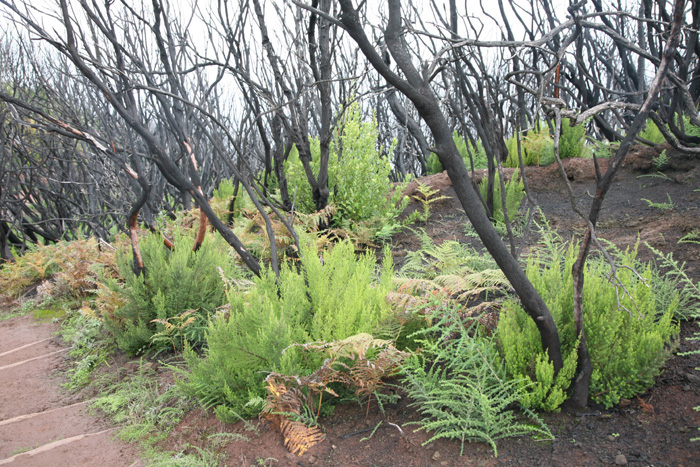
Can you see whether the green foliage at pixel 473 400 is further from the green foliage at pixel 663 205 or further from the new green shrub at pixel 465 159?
the new green shrub at pixel 465 159

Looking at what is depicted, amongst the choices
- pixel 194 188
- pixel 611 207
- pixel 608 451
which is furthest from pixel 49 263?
pixel 611 207

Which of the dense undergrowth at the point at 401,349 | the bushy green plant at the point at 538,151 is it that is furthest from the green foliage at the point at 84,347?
the bushy green plant at the point at 538,151

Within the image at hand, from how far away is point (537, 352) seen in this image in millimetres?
1685

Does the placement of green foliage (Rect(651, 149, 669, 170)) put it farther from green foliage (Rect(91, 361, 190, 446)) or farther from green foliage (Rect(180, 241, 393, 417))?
green foliage (Rect(91, 361, 190, 446))

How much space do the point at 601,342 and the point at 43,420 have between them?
273 cm

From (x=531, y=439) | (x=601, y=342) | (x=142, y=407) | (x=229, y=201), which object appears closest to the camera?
(x=531, y=439)

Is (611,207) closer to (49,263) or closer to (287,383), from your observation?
(287,383)

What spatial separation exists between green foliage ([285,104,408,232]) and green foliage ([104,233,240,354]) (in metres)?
1.64

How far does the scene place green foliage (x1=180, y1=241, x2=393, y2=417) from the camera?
5.90 feet

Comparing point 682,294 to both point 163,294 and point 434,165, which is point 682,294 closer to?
point 163,294

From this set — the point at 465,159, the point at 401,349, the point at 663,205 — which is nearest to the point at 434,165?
the point at 465,159

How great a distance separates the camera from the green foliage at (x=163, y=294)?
2791 mm

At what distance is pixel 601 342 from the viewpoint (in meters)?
1.62

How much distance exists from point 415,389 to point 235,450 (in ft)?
2.44
